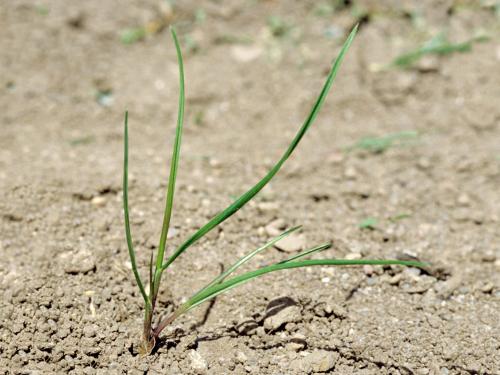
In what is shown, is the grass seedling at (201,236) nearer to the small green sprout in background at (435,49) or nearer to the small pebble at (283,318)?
the small pebble at (283,318)

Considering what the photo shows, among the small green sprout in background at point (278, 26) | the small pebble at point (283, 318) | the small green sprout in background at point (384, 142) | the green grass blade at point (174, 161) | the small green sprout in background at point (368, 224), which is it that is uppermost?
the small green sprout in background at point (278, 26)

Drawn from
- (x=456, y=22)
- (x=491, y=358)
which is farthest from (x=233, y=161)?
(x=456, y=22)

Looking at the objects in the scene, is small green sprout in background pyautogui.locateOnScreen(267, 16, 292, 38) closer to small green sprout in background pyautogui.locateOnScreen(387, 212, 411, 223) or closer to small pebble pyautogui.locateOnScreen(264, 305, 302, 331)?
small green sprout in background pyautogui.locateOnScreen(387, 212, 411, 223)

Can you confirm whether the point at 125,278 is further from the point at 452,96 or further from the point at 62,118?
the point at 452,96

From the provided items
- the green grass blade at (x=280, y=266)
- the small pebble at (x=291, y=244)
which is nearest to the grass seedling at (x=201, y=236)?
the green grass blade at (x=280, y=266)

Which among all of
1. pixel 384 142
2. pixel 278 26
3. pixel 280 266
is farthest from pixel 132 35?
pixel 280 266

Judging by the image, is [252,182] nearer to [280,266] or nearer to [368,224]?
[368,224]
